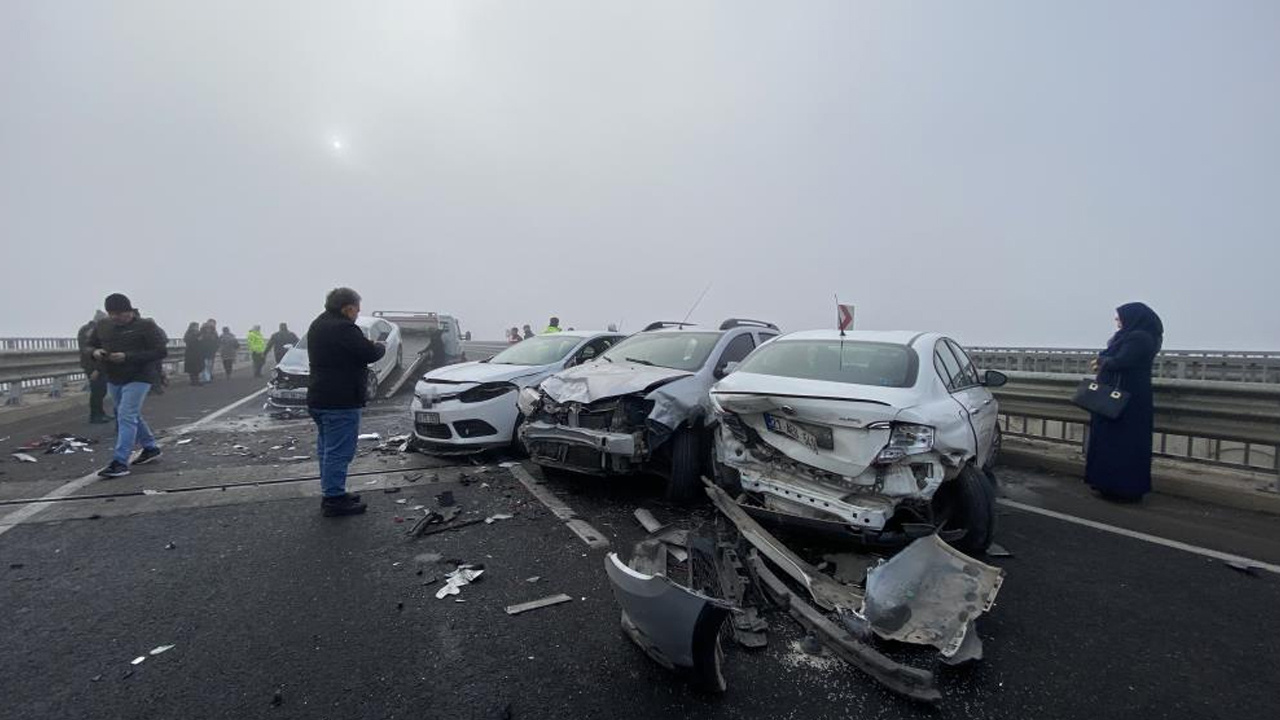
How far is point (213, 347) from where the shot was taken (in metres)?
15.8

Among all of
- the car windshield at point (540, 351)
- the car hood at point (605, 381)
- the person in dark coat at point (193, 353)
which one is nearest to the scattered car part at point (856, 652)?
the car hood at point (605, 381)

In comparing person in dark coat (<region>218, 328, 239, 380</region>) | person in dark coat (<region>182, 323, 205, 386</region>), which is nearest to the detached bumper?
person in dark coat (<region>182, 323, 205, 386</region>)

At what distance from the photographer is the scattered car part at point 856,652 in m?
2.25

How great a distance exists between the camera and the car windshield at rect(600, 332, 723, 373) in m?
5.50

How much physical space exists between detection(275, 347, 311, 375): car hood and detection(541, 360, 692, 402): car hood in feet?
22.9

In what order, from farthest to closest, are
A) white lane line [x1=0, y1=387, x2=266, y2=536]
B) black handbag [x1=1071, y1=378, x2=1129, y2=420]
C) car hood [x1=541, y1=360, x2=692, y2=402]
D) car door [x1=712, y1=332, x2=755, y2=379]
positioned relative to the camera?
car door [x1=712, y1=332, x2=755, y2=379]
black handbag [x1=1071, y1=378, x2=1129, y2=420]
car hood [x1=541, y1=360, x2=692, y2=402]
white lane line [x1=0, y1=387, x2=266, y2=536]

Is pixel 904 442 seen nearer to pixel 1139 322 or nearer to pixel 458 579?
pixel 458 579

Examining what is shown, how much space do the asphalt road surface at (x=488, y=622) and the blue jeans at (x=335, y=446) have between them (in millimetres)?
279

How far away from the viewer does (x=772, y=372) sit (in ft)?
14.1

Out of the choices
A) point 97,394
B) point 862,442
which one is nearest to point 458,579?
point 862,442

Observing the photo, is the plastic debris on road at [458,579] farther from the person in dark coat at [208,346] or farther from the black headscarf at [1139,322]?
the person in dark coat at [208,346]

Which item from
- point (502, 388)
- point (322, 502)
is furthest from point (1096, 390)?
point (322, 502)

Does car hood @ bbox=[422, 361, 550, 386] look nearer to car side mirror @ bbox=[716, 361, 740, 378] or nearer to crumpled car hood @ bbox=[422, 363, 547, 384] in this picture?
crumpled car hood @ bbox=[422, 363, 547, 384]

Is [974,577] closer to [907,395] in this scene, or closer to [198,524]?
[907,395]
